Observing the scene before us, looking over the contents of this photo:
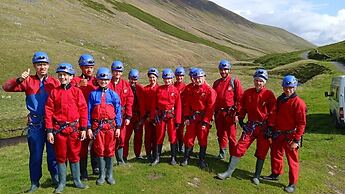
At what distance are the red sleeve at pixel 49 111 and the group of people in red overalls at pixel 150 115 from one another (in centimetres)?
3

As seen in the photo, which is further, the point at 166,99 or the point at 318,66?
the point at 318,66

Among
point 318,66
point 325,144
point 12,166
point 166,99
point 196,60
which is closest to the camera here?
point 166,99

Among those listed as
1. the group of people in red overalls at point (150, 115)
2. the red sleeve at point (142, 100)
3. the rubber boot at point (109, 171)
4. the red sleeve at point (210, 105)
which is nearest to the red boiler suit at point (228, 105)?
the group of people in red overalls at point (150, 115)

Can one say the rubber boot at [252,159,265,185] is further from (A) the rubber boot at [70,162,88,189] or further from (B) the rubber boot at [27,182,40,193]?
(B) the rubber boot at [27,182,40,193]

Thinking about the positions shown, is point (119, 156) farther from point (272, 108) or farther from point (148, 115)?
point (272, 108)

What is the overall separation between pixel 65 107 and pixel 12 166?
8.50 m

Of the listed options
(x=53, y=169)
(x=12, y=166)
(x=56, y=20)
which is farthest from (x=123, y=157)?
(x=56, y=20)

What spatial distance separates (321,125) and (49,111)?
20155mm

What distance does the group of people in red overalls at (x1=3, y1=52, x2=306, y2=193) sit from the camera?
10.8 m

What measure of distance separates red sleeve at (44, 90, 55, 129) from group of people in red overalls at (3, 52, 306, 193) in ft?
0.08

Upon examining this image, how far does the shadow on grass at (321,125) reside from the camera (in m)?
23.8

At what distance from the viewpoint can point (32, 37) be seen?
200 ft

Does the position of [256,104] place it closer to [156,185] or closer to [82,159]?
[156,185]

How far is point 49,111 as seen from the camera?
1060 cm
